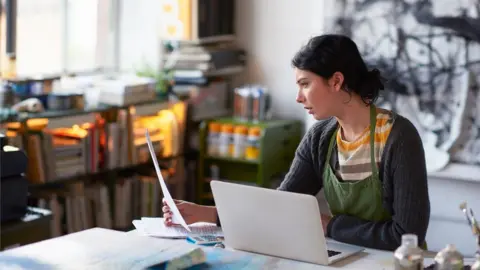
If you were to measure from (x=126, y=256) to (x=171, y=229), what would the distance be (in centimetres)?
32

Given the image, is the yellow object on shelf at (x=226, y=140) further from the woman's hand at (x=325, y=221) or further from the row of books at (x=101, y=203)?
the woman's hand at (x=325, y=221)

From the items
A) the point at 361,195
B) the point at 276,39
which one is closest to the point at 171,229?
the point at 361,195

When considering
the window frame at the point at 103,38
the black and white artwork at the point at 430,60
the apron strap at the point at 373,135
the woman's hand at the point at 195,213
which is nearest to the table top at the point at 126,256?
the woman's hand at the point at 195,213

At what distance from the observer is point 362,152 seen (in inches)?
107

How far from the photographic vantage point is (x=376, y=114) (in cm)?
273

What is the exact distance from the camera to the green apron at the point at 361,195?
2686mm

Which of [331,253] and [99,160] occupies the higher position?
[331,253]

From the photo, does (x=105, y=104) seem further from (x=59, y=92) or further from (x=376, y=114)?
(x=376, y=114)

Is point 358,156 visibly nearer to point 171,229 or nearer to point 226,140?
point 171,229

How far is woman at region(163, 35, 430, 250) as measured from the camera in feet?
8.42

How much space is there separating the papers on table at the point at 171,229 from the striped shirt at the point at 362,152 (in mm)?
461

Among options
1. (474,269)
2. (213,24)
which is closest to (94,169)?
(213,24)

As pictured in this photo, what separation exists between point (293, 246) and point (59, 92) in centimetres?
256

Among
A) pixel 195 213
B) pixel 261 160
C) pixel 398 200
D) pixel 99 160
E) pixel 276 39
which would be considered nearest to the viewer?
pixel 398 200
